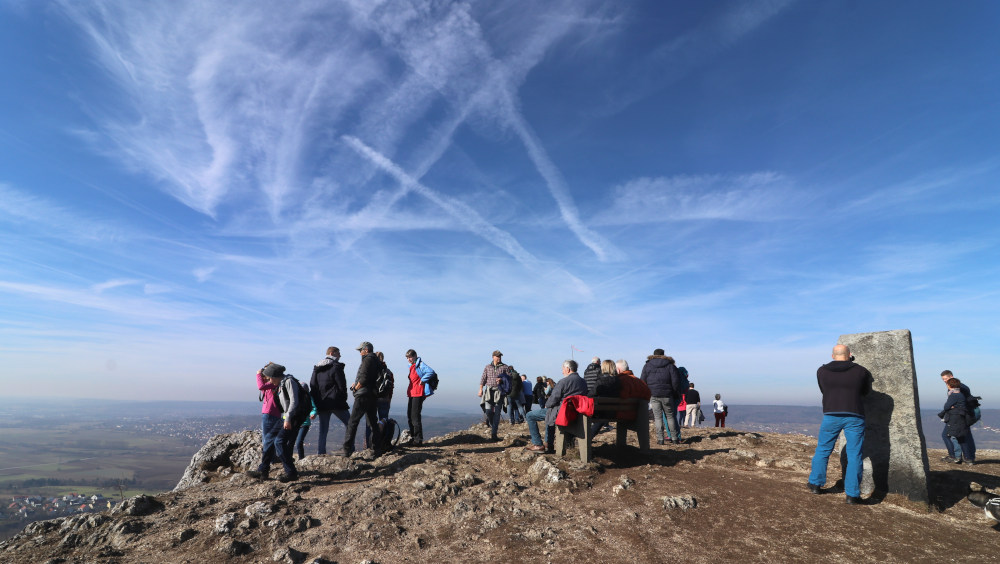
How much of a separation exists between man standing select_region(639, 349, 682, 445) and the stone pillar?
378cm

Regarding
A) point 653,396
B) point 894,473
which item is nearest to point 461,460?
point 653,396

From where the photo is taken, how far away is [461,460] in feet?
26.6

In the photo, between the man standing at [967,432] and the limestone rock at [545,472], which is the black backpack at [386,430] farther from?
the man standing at [967,432]

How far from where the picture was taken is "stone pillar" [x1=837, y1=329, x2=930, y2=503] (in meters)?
5.58

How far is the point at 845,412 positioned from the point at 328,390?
27.8 ft

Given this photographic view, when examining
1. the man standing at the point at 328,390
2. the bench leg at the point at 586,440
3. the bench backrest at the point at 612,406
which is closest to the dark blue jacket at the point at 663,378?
the bench backrest at the point at 612,406

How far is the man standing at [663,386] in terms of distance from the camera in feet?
31.6

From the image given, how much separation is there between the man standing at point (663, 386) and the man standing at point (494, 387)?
340 centimetres

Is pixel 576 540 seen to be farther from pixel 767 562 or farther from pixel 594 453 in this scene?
pixel 594 453

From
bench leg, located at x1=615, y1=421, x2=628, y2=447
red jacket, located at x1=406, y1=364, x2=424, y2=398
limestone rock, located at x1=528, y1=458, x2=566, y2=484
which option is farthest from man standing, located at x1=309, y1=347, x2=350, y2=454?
bench leg, located at x1=615, y1=421, x2=628, y2=447

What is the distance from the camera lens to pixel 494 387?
10500 millimetres

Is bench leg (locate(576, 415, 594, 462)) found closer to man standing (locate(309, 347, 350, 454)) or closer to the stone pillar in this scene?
the stone pillar

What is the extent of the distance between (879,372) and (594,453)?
4.72m

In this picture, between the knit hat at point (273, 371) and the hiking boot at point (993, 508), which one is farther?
the knit hat at point (273, 371)
